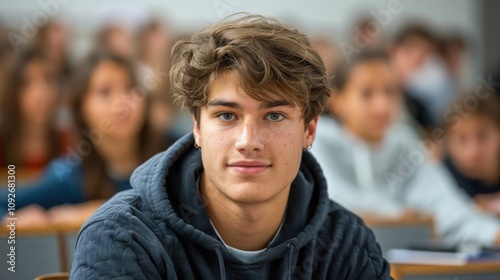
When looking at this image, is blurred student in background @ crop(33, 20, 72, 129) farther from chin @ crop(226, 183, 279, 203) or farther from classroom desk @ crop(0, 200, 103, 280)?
chin @ crop(226, 183, 279, 203)

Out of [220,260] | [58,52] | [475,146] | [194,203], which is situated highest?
[58,52]

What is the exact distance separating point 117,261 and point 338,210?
57 cm

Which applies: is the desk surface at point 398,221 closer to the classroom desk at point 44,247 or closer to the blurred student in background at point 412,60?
the classroom desk at point 44,247

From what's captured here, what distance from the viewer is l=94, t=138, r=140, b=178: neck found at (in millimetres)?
3793

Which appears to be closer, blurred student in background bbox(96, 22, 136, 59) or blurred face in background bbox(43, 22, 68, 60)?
blurred face in background bbox(43, 22, 68, 60)

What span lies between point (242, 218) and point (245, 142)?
0.19m

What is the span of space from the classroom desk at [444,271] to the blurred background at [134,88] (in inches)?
22.9

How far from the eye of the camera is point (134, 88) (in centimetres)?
412

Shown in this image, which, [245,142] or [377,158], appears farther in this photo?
[377,158]

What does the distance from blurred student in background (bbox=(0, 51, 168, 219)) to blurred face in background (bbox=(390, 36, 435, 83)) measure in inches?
105

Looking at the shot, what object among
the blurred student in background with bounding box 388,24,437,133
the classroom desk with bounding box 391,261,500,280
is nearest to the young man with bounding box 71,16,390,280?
the classroom desk with bounding box 391,261,500,280

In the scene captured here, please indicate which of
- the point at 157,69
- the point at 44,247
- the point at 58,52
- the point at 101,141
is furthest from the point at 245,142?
the point at 58,52

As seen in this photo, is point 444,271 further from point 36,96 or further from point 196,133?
point 36,96

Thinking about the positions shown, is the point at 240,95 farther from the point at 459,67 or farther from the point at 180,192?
the point at 459,67
